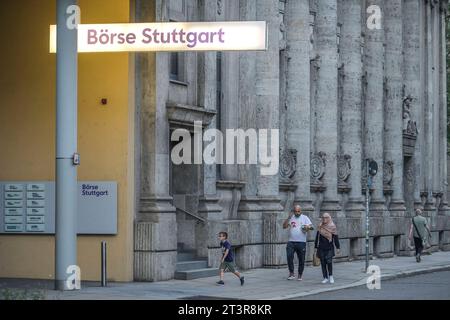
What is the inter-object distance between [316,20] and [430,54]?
1366cm

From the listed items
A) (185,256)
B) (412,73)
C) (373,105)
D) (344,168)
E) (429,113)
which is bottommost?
(185,256)

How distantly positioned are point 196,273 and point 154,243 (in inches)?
65.2

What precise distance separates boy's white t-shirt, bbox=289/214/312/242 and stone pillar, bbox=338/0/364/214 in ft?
39.6

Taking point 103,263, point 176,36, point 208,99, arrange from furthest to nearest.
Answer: point 208,99 → point 103,263 → point 176,36

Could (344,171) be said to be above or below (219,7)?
below

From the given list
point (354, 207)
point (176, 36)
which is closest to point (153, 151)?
point (176, 36)

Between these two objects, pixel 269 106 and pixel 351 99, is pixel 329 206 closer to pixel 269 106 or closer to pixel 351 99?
pixel 351 99

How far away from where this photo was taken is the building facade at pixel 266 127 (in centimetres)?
2730

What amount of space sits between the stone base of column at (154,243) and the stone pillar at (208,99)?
2.24 meters

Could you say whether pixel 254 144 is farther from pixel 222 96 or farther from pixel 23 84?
pixel 23 84

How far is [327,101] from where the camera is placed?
38781mm

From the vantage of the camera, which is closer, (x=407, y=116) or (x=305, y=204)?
(x=305, y=204)

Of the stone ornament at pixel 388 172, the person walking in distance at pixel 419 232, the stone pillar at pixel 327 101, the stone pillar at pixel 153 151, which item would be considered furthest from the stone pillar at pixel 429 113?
the stone pillar at pixel 153 151
